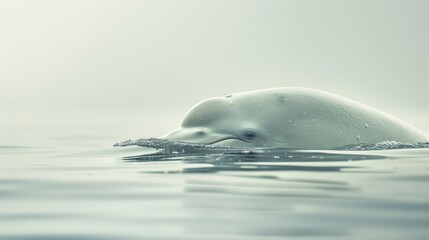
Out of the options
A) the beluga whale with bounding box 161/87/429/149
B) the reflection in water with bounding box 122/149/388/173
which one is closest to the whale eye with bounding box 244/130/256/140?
the beluga whale with bounding box 161/87/429/149

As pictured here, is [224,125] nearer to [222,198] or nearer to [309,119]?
[309,119]

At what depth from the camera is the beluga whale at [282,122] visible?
45.2 feet

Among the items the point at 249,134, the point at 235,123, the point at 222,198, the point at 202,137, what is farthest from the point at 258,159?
the point at 222,198

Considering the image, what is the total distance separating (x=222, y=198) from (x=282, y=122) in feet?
20.9

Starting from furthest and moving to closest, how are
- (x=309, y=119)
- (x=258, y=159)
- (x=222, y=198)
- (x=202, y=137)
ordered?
(x=309, y=119) → (x=202, y=137) → (x=258, y=159) → (x=222, y=198)

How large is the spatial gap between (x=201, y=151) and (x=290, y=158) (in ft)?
5.89

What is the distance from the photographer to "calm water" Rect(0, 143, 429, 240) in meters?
6.30

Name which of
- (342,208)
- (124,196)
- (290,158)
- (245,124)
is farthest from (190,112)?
(342,208)

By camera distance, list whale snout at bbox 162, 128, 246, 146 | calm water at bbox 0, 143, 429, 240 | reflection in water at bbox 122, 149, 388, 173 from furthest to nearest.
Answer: whale snout at bbox 162, 128, 246, 146 → reflection in water at bbox 122, 149, 388, 173 → calm water at bbox 0, 143, 429, 240

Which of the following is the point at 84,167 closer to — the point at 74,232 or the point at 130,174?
the point at 130,174

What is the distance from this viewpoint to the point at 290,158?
39.0ft

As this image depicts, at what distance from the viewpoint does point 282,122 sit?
14.0 metres

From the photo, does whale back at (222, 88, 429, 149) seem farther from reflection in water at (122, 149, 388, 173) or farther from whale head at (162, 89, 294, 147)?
reflection in water at (122, 149, 388, 173)

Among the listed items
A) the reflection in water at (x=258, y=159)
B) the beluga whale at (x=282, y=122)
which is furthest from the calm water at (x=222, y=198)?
the beluga whale at (x=282, y=122)
